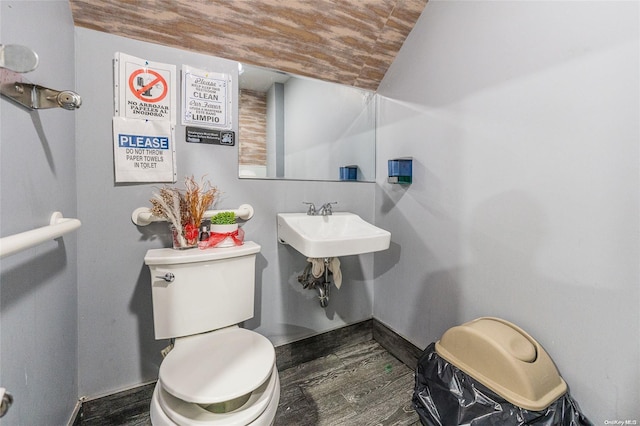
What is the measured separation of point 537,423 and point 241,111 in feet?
6.11

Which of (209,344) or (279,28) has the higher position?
(279,28)

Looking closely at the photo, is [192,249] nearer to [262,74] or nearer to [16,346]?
[16,346]

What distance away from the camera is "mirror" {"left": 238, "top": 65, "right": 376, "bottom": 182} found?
1577 millimetres

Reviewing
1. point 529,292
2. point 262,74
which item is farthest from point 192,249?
point 529,292

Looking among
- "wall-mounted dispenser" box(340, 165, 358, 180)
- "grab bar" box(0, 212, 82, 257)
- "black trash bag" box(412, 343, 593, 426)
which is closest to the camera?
"grab bar" box(0, 212, 82, 257)

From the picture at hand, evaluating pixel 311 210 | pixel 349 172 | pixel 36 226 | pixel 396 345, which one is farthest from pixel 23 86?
pixel 396 345

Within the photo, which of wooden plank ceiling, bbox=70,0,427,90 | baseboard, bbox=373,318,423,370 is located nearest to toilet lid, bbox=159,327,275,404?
baseboard, bbox=373,318,423,370

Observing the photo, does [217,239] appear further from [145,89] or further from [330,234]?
[145,89]

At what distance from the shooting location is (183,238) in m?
1.26

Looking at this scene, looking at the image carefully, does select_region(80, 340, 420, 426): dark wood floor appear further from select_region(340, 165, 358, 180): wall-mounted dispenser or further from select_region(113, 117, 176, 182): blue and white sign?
select_region(340, 165, 358, 180): wall-mounted dispenser

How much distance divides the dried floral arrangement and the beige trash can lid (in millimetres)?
1272

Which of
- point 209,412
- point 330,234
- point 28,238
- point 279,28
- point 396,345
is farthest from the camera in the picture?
point 396,345

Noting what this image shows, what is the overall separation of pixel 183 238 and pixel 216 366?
1.93ft

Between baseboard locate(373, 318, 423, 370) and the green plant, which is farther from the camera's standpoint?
baseboard locate(373, 318, 423, 370)
